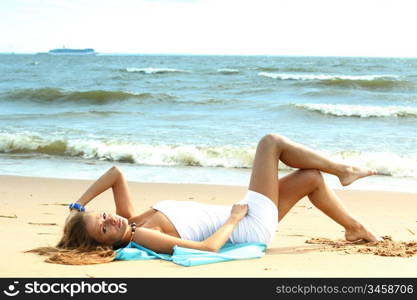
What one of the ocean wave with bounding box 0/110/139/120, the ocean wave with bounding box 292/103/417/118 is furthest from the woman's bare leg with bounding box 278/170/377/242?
the ocean wave with bounding box 292/103/417/118

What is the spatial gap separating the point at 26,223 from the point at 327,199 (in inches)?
109

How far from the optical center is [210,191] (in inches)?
304

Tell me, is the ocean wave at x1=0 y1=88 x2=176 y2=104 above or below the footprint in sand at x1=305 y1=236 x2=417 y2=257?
above

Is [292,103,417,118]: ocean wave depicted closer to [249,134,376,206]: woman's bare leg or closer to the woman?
the woman

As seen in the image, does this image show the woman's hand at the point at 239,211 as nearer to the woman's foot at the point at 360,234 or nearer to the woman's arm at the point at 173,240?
the woman's arm at the point at 173,240

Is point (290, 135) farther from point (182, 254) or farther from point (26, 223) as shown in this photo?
point (182, 254)

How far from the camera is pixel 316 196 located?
485 centimetres

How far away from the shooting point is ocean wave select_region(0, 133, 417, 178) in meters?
9.47

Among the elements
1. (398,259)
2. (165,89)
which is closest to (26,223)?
(398,259)

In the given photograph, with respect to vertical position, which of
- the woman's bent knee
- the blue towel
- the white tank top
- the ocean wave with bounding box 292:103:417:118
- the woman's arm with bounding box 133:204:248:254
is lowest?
the blue towel

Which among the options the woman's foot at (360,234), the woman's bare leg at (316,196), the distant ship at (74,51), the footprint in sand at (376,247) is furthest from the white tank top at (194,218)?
the distant ship at (74,51)

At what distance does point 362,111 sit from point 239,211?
13098 millimetres

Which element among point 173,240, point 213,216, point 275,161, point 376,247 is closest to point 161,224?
point 173,240

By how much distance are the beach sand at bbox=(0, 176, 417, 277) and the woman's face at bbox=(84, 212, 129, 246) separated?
0.21 metres
